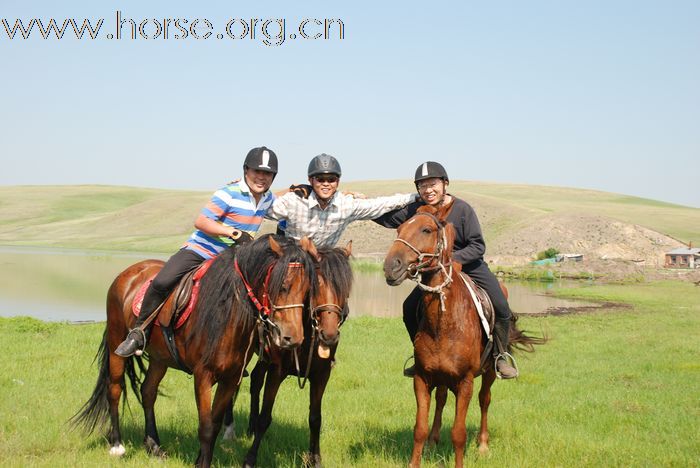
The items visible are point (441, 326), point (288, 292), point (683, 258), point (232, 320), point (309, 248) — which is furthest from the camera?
point (683, 258)

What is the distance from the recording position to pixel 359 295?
32.0 m

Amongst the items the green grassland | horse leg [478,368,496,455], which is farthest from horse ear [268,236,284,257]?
the green grassland

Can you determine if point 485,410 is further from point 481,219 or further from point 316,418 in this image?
point 481,219

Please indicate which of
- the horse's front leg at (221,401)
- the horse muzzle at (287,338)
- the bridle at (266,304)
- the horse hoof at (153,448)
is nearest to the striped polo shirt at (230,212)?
the bridle at (266,304)

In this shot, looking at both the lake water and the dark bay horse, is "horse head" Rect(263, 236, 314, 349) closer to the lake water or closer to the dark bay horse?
the dark bay horse

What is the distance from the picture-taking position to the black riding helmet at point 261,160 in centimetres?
654

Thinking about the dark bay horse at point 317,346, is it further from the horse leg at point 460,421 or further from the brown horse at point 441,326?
the horse leg at point 460,421

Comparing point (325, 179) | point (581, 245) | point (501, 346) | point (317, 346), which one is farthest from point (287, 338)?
point (581, 245)

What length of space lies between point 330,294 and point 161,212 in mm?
112762

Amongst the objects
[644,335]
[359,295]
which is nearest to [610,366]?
[644,335]

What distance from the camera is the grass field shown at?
6855mm

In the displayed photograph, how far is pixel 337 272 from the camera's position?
574 centimetres

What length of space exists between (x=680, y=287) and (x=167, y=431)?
1568 inches

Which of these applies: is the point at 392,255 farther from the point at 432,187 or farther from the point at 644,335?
the point at 644,335
